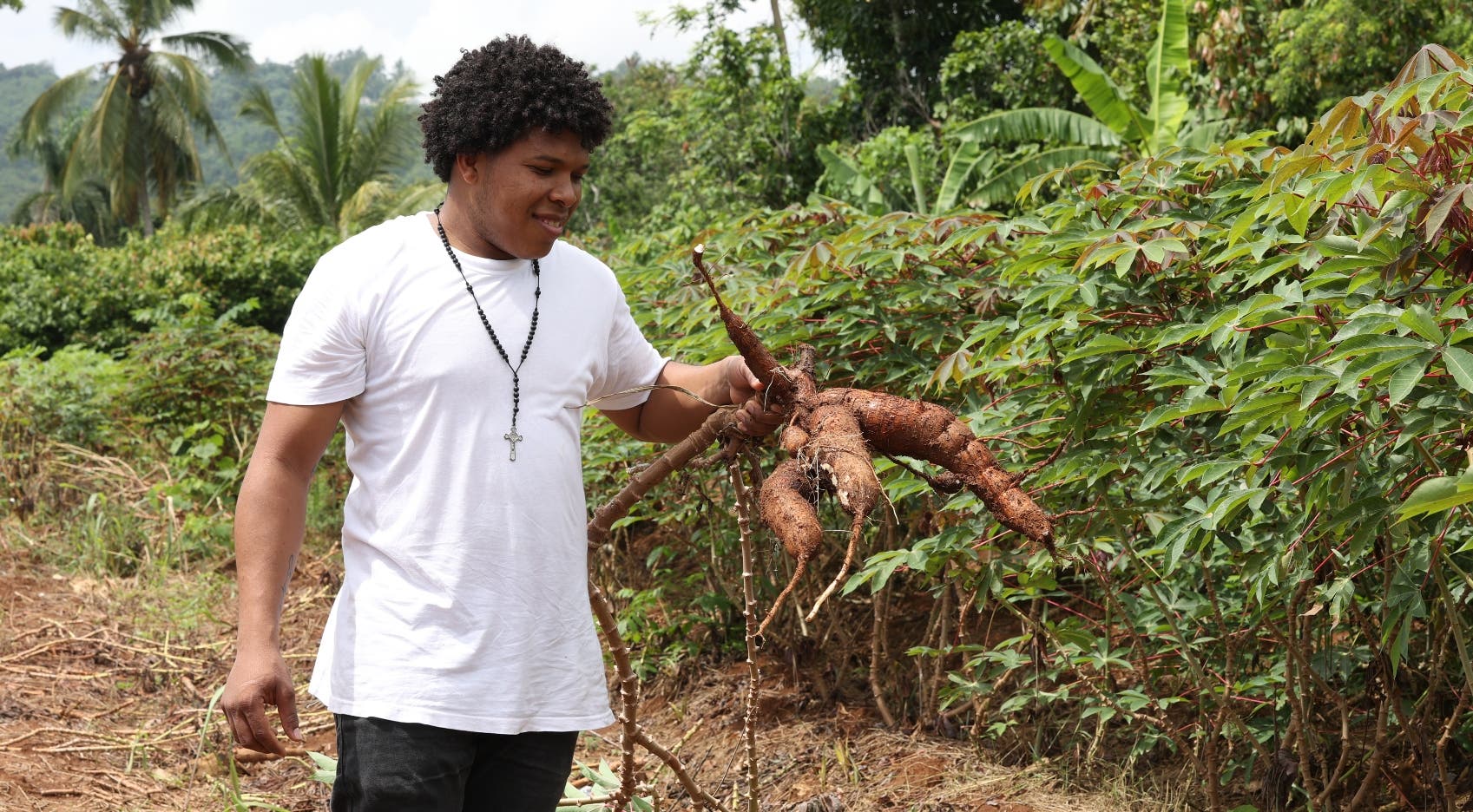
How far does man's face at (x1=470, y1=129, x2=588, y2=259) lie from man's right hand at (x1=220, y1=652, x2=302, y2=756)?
0.64 meters

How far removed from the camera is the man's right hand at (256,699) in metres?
1.54

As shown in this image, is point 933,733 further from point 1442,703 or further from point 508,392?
Answer: point 508,392

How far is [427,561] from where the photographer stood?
63.1 inches

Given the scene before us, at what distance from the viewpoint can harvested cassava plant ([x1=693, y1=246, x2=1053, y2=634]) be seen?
178cm

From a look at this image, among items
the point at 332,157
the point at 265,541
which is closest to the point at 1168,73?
the point at 265,541

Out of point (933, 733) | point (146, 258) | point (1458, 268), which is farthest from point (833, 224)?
point (146, 258)

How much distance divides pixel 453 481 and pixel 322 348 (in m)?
0.24

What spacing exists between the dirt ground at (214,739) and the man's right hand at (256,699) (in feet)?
3.36

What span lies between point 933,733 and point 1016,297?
1384 millimetres

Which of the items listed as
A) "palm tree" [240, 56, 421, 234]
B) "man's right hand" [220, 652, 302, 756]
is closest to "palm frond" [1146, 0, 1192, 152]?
"man's right hand" [220, 652, 302, 756]

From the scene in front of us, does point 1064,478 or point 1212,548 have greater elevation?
point 1064,478

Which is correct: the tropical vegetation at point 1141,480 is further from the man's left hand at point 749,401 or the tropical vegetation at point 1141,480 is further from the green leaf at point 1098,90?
the green leaf at point 1098,90

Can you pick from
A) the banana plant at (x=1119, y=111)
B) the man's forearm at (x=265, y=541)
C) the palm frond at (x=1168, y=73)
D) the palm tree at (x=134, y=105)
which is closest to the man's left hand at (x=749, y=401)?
the man's forearm at (x=265, y=541)

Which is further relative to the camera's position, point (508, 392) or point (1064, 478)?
point (1064, 478)
